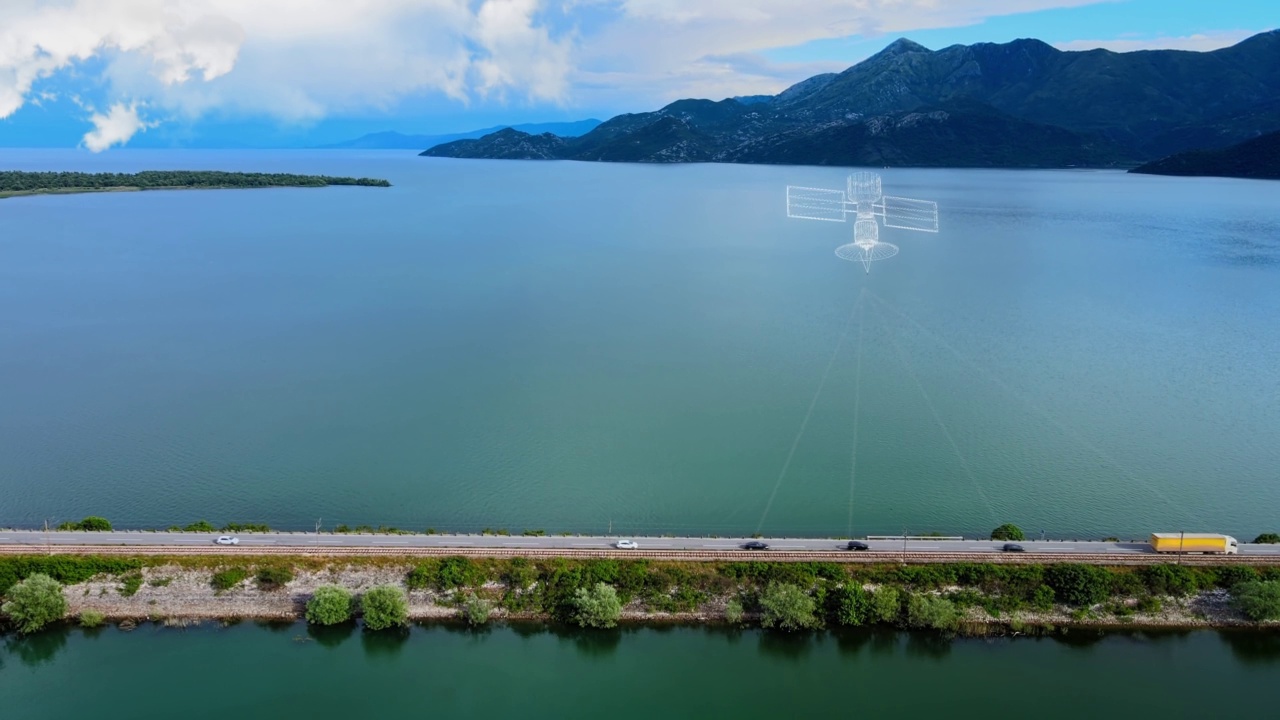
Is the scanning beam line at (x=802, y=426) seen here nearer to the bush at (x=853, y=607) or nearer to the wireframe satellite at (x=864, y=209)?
the bush at (x=853, y=607)

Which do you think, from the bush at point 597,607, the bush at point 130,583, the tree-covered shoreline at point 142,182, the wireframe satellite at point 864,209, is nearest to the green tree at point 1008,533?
the bush at point 597,607

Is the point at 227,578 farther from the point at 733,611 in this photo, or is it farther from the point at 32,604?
the point at 733,611

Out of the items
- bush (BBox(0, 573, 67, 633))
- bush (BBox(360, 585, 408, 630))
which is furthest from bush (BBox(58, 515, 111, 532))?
bush (BBox(360, 585, 408, 630))

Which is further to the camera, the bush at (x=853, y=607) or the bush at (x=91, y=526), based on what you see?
the bush at (x=91, y=526)

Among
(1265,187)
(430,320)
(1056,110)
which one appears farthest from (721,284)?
(1056,110)

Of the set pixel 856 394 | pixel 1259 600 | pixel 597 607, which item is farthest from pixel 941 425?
pixel 597 607

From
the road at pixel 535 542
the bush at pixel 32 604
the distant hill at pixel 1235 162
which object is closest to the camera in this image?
the bush at pixel 32 604

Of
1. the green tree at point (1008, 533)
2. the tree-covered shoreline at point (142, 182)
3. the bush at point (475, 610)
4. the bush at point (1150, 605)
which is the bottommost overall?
the bush at point (1150, 605)

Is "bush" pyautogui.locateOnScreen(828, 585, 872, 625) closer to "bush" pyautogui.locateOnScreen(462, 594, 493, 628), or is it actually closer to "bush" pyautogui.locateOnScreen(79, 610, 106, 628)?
"bush" pyautogui.locateOnScreen(462, 594, 493, 628)
